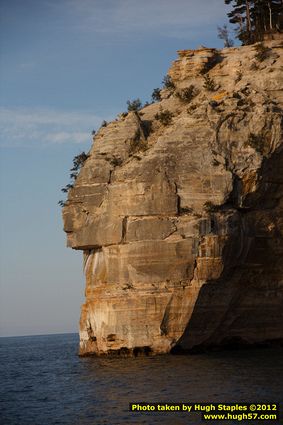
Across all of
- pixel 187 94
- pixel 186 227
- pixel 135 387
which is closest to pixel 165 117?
pixel 187 94

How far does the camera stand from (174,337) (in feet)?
125

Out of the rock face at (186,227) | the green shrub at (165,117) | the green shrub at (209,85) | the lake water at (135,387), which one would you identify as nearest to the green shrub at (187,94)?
the green shrub at (209,85)

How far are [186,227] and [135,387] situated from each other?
1083 cm

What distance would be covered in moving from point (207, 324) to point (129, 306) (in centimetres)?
452

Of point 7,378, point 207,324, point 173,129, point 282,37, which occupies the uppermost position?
point 282,37

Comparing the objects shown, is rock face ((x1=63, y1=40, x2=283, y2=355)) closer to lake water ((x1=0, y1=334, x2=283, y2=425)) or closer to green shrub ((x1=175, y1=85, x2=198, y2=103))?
lake water ((x1=0, y1=334, x2=283, y2=425))

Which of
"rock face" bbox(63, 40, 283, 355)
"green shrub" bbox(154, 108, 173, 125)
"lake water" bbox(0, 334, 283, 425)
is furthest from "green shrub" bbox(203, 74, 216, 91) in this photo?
"lake water" bbox(0, 334, 283, 425)

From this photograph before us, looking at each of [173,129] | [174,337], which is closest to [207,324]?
[174,337]

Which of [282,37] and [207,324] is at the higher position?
[282,37]

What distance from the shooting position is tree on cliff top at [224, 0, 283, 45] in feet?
185

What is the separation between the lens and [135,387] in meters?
30.0

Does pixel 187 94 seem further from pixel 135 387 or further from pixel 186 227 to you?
pixel 135 387

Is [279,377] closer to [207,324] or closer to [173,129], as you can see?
[207,324]

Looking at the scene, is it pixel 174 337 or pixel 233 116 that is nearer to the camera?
pixel 174 337
